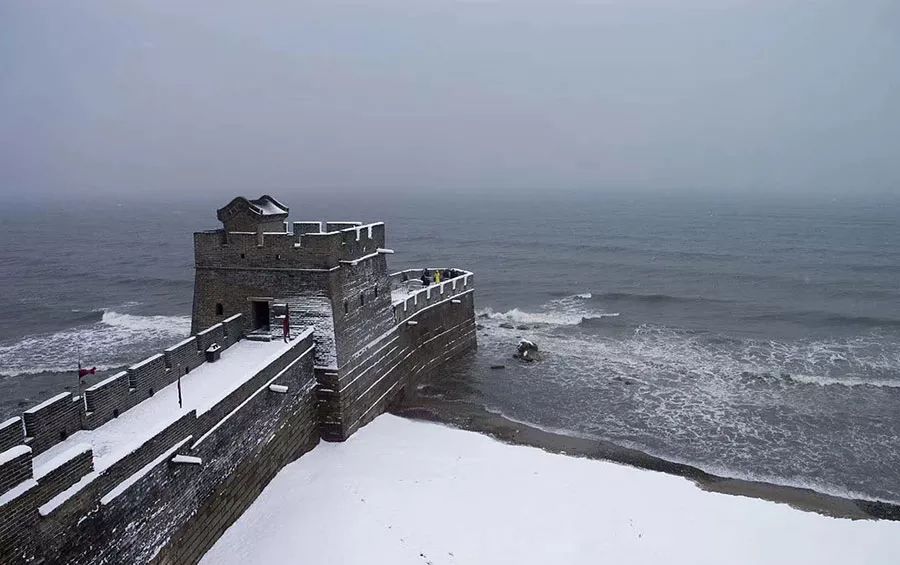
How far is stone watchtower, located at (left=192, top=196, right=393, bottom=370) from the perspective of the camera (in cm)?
1886

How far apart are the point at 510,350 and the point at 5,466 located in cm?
2667

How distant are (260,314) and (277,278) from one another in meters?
1.39

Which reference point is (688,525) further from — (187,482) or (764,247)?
(764,247)

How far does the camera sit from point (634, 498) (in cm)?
1739

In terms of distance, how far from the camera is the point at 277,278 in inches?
754

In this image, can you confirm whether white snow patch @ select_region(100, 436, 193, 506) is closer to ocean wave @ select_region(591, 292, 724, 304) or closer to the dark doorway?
the dark doorway

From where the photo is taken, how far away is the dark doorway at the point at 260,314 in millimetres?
19531

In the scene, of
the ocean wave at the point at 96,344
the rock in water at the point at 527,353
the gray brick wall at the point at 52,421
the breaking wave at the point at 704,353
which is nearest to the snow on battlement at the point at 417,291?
the rock in water at the point at 527,353

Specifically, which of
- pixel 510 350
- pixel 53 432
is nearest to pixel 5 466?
pixel 53 432

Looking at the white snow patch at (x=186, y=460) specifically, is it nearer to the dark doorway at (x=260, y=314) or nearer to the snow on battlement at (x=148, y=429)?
the snow on battlement at (x=148, y=429)

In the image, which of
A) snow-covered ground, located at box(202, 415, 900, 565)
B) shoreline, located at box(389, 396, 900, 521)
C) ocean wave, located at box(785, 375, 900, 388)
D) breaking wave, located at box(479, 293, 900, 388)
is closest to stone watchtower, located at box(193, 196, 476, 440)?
snow-covered ground, located at box(202, 415, 900, 565)

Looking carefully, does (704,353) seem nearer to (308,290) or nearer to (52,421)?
(308,290)

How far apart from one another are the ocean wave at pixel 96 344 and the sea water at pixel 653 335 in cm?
18

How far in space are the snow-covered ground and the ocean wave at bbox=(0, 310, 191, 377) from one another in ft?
65.6
